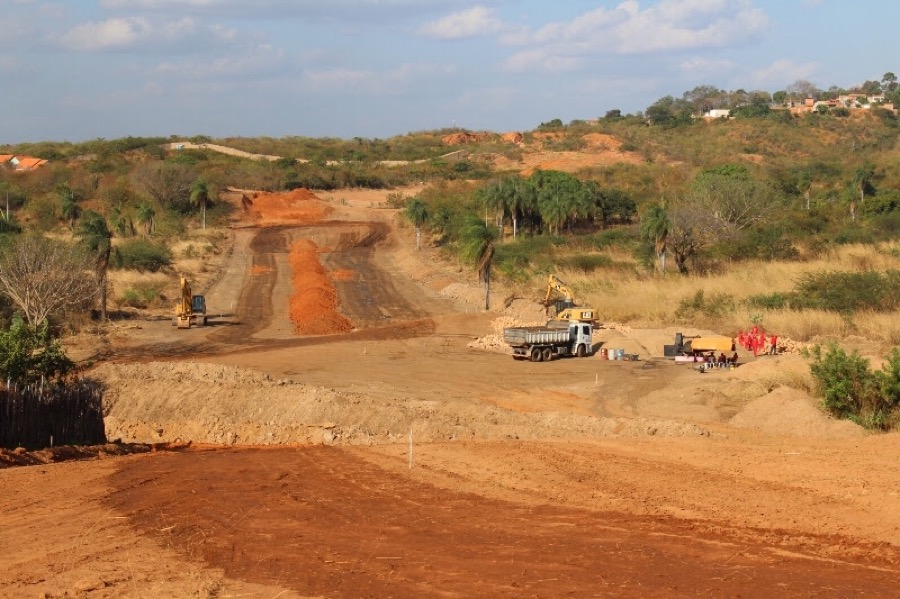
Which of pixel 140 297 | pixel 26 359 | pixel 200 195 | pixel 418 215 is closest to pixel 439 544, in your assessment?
pixel 26 359

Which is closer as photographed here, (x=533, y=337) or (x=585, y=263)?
(x=533, y=337)

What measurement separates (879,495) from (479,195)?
61.5 m

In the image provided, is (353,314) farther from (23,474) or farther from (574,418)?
(23,474)

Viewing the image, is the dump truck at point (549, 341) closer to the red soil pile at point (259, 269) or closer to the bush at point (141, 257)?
the bush at point (141, 257)

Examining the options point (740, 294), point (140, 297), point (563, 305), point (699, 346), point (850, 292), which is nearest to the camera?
point (699, 346)

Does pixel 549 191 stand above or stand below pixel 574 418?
above

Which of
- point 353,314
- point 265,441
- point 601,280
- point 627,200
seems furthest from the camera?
point 627,200

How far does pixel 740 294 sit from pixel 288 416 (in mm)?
25248

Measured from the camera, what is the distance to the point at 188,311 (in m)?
42.3

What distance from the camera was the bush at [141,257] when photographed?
181ft

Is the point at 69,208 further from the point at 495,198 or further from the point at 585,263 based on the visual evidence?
the point at 585,263

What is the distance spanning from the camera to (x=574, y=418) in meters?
24.3

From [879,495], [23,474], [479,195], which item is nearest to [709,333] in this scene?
[879,495]

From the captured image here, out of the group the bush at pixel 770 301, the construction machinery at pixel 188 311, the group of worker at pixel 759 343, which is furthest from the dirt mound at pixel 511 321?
the construction machinery at pixel 188 311
